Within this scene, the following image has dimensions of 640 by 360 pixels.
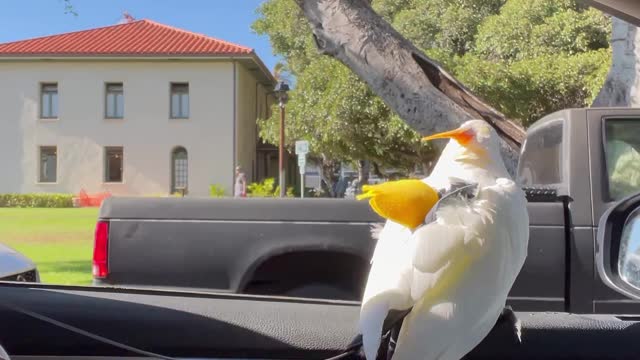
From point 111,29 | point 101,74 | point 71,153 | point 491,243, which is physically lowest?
point 491,243

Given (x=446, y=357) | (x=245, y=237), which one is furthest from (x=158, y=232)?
(x=446, y=357)

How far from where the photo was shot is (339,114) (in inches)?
777

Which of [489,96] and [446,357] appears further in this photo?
[489,96]

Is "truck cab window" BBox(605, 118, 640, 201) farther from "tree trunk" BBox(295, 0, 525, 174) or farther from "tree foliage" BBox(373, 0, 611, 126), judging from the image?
"tree foliage" BBox(373, 0, 611, 126)

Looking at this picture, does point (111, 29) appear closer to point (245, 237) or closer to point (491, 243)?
point (245, 237)

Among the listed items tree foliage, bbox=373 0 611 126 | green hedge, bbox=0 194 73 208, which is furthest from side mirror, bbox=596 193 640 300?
green hedge, bbox=0 194 73 208

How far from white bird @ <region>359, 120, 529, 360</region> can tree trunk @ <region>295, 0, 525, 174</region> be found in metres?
4.40

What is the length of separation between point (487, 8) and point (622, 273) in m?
21.0

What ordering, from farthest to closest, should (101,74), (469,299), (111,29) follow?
(111,29)
(101,74)
(469,299)

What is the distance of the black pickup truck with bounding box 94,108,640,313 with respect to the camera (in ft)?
10.8

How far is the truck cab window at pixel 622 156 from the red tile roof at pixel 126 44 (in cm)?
2621

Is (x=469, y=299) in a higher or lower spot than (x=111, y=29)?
lower

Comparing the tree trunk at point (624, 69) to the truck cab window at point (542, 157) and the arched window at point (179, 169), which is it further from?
the arched window at point (179, 169)

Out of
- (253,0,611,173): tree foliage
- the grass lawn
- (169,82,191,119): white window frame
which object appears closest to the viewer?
the grass lawn
